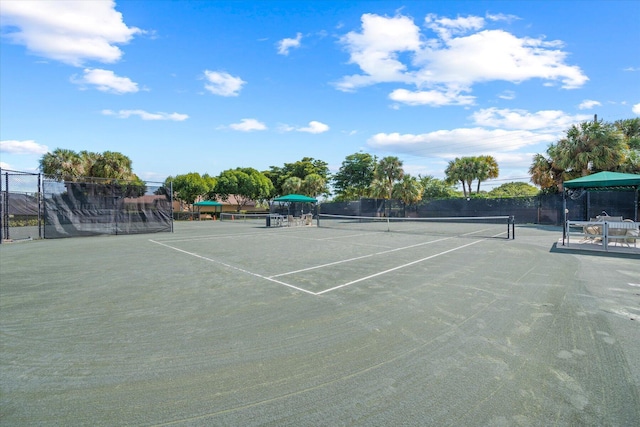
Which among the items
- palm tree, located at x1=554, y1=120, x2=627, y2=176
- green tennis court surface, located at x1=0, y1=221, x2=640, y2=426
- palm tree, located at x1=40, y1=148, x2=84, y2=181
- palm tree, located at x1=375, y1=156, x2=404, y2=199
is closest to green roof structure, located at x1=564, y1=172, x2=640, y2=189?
green tennis court surface, located at x1=0, y1=221, x2=640, y2=426

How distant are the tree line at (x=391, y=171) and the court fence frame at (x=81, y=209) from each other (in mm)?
2227

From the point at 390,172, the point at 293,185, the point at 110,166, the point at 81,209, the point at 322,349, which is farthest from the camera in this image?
the point at 293,185

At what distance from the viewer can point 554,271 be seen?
727cm

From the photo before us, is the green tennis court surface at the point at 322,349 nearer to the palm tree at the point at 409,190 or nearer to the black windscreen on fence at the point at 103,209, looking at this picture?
the black windscreen on fence at the point at 103,209

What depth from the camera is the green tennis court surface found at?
2.35 m

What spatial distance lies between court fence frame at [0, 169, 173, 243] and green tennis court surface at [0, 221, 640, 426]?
10528 millimetres

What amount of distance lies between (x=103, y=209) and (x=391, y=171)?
88.8 feet

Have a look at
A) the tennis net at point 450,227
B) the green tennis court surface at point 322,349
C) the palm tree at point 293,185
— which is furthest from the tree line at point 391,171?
the green tennis court surface at point 322,349

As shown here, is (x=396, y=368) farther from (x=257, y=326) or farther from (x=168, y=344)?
(x=168, y=344)

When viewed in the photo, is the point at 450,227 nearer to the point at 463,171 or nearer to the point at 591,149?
the point at 591,149

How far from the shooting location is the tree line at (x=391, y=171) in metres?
21.6

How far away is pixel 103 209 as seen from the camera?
16797mm

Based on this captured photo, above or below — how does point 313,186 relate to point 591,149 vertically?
below

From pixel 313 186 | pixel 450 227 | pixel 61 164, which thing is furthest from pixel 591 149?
pixel 61 164
